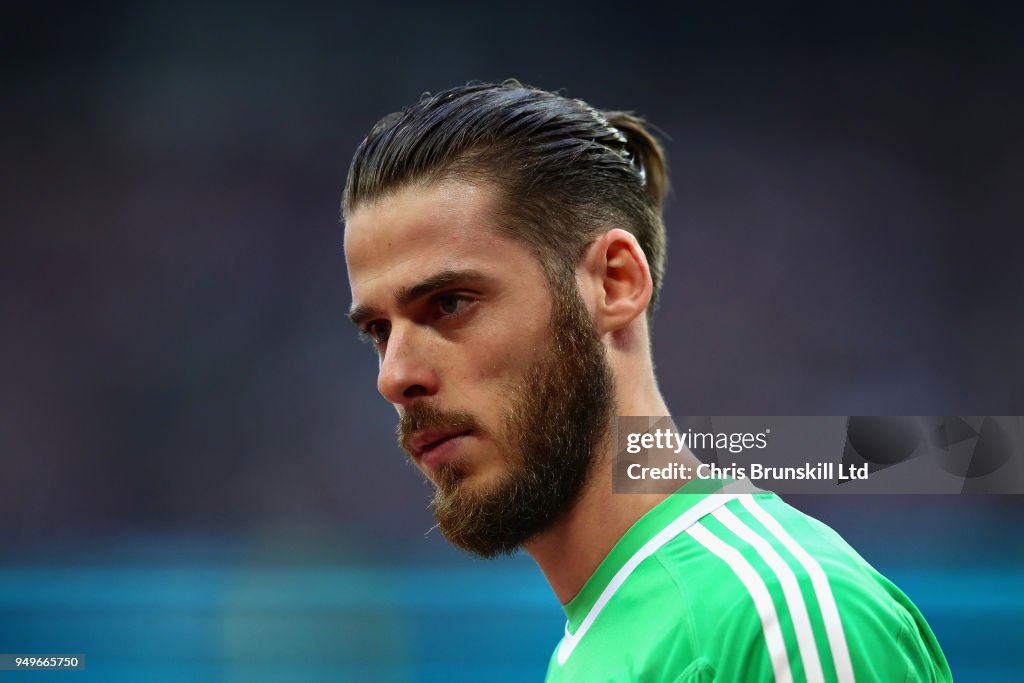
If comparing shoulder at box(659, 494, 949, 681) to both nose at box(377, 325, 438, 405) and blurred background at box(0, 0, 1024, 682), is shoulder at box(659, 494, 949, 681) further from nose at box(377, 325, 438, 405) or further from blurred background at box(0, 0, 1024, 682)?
blurred background at box(0, 0, 1024, 682)

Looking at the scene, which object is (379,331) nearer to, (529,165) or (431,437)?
(431,437)

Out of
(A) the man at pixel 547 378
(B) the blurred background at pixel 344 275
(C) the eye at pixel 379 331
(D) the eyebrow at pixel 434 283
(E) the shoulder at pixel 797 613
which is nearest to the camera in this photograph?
(E) the shoulder at pixel 797 613

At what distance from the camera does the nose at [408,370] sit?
1.38 meters

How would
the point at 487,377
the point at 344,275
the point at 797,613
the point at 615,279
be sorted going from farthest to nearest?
the point at 344,275
the point at 615,279
the point at 487,377
the point at 797,613

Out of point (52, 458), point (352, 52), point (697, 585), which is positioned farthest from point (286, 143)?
point (697, 585)

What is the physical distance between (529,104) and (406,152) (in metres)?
0.23

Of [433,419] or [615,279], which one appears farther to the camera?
[615,279]

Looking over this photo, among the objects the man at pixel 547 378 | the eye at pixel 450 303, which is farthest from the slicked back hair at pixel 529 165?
the eye at pixel 450 303

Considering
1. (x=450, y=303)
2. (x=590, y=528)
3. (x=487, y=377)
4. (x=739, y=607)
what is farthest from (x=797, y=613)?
(x=450, y=303)

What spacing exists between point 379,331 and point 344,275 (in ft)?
14.4

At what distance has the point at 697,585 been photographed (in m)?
1.20

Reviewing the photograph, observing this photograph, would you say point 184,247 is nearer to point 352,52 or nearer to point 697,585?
point 352,52

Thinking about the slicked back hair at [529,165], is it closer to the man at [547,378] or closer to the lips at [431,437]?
the man at [547,378]

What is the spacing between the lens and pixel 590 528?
1412 millimetres
